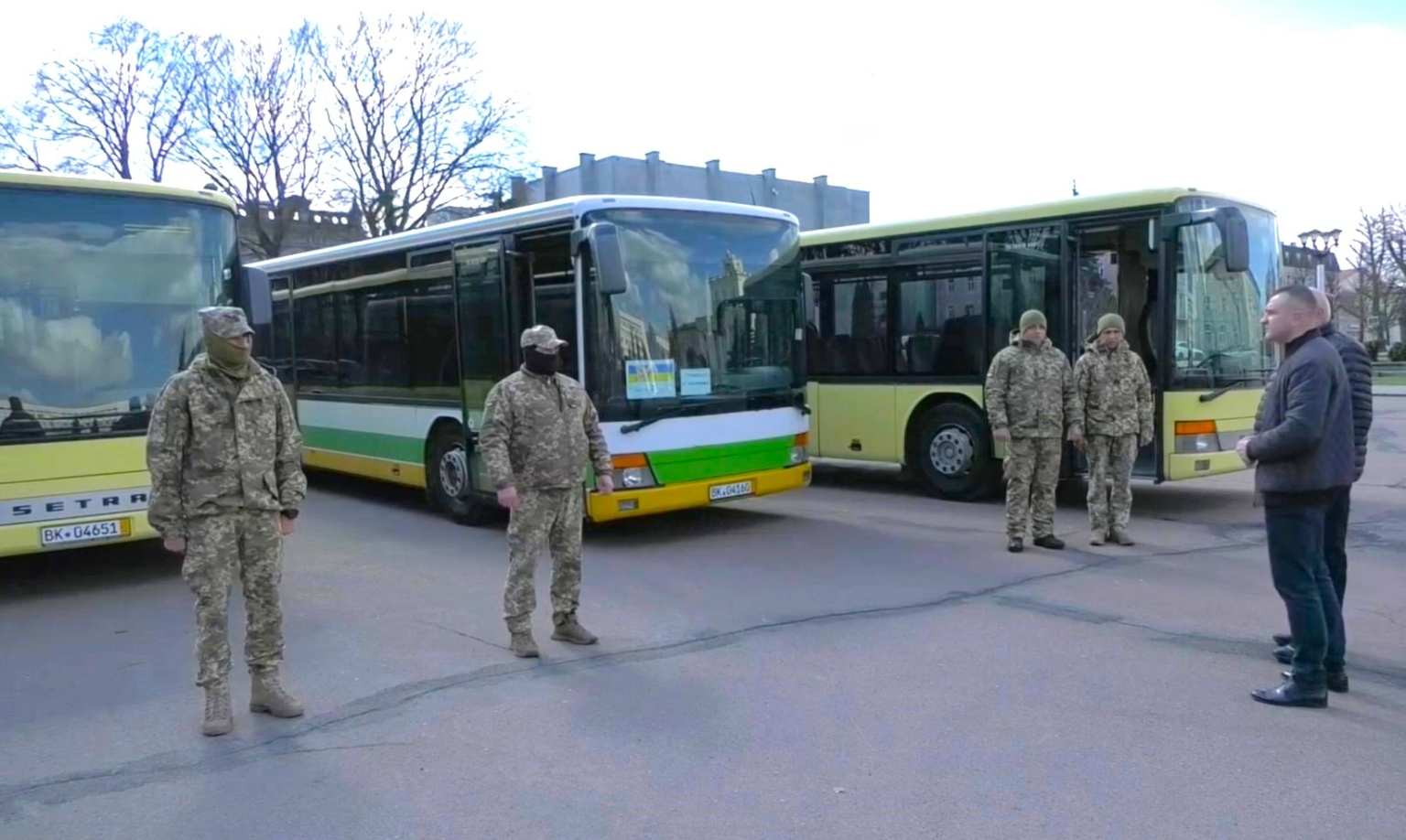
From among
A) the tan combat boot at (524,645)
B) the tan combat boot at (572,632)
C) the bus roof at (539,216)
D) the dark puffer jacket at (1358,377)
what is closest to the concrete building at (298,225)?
the bus roof at (539,216)

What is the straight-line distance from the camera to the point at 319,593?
8359mm

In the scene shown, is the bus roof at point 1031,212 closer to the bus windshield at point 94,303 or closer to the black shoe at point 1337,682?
the black shoe at point 1337,682

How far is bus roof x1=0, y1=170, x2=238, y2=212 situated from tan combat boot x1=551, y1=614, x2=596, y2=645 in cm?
493

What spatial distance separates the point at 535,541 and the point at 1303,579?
3.93 meters

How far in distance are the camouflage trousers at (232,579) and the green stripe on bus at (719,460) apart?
4.50 metres

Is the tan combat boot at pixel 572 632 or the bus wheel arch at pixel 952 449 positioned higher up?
the bus wheel arch at pixel 952 449

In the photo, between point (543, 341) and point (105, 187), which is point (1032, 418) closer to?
point (543, 341)

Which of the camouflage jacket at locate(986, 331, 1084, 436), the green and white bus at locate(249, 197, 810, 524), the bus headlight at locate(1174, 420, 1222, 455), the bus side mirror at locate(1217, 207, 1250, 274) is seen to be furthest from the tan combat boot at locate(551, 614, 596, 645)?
the bus side mirror at locate(1217, 207, 1250, 274)

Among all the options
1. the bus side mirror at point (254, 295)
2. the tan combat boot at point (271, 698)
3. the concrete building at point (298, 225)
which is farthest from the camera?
the concrete building at point (298, 225)

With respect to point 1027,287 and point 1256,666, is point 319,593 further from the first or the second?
point 1027,287

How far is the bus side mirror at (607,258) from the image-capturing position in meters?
8.95

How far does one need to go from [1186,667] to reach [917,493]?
7126mm

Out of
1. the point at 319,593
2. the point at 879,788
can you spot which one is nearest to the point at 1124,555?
the point at 879,788

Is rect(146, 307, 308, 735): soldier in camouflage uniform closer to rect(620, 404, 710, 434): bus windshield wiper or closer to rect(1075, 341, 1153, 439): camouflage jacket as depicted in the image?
rect(620, 404, 710, 434): bus windshield wiper
